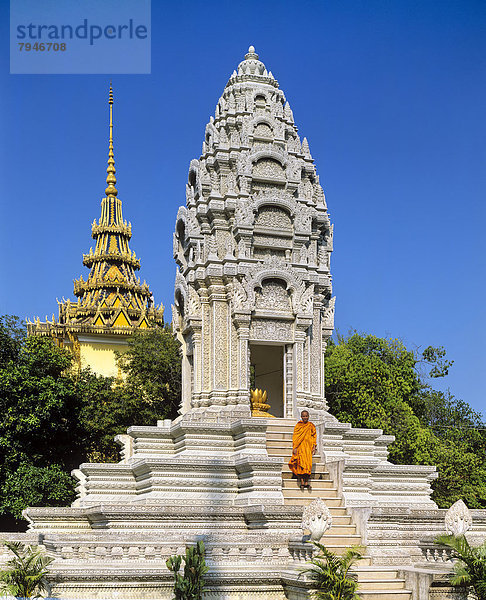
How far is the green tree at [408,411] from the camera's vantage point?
32625 mm

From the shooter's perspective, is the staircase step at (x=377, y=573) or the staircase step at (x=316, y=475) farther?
the staircase step at (x=316, y=475)

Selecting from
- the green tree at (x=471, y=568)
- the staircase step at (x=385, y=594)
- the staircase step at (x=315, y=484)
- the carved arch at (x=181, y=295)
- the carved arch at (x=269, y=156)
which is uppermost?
the carved arch at (x=269, y=156)

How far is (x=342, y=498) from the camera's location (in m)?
18.5

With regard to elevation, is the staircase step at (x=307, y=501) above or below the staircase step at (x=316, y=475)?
below

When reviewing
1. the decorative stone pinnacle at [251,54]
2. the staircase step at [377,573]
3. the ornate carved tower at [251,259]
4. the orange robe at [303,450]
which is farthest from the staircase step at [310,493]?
the decorative stone pinnacle at [251,54]

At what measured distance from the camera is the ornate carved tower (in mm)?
21375

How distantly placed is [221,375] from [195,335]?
142 cm

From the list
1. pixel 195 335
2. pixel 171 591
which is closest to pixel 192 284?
pixel 195 335

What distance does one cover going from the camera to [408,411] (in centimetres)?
3416

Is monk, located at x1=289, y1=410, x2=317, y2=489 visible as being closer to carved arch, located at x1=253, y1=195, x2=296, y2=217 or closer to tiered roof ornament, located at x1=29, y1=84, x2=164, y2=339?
carved arch, located at x1=253, y1=195, x2=296, y2=217

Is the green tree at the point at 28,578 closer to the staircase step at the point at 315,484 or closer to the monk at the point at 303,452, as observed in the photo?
the staircase step at the point at 315,484

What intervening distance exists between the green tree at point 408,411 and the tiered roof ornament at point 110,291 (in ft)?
44.8

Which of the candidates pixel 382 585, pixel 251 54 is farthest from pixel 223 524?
pixel 251 54

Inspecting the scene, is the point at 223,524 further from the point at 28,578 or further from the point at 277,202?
the point at 277,202
